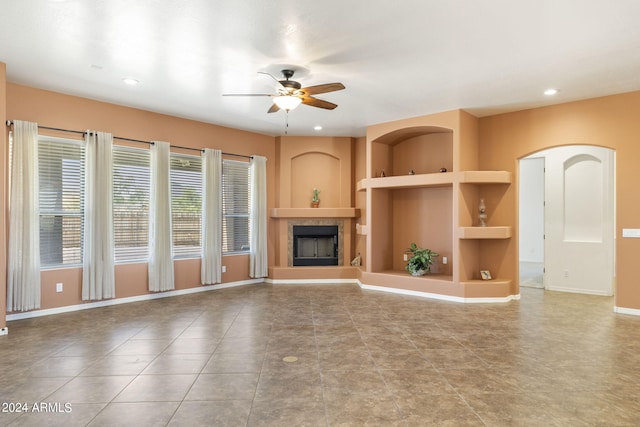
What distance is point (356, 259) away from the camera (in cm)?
776

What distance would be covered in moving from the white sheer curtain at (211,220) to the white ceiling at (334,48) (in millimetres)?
1349

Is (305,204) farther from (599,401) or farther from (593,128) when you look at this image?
(599,401)

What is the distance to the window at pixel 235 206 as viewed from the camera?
7.10 meters

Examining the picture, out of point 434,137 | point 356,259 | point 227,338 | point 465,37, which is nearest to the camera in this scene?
point 465,37

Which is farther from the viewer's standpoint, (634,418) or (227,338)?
(227,338)

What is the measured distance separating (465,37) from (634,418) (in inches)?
131

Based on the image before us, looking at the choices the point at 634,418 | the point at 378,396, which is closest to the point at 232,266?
the point at 378,396

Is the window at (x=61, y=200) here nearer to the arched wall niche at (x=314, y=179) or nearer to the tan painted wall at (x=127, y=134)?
the tan painted wall at (x=127, y=134)

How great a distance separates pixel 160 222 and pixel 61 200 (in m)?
1.38

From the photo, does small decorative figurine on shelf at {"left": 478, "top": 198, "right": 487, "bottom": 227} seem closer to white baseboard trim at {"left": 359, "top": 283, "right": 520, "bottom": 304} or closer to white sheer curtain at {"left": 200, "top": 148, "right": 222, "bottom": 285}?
white baseboard trim at {"left": 359, "top": 283, "right": 520, "bottom": 304}

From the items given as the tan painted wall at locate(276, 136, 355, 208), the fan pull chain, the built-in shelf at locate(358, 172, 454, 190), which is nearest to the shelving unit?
the built-in shelf at locate(358, 172, 454, 190)

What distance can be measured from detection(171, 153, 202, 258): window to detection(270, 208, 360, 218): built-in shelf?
5.46 feet

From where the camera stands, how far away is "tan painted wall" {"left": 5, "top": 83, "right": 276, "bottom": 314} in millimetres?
4926

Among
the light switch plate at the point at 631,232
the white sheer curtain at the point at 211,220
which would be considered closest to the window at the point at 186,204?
the white sheer curtain at the point at 211,220
